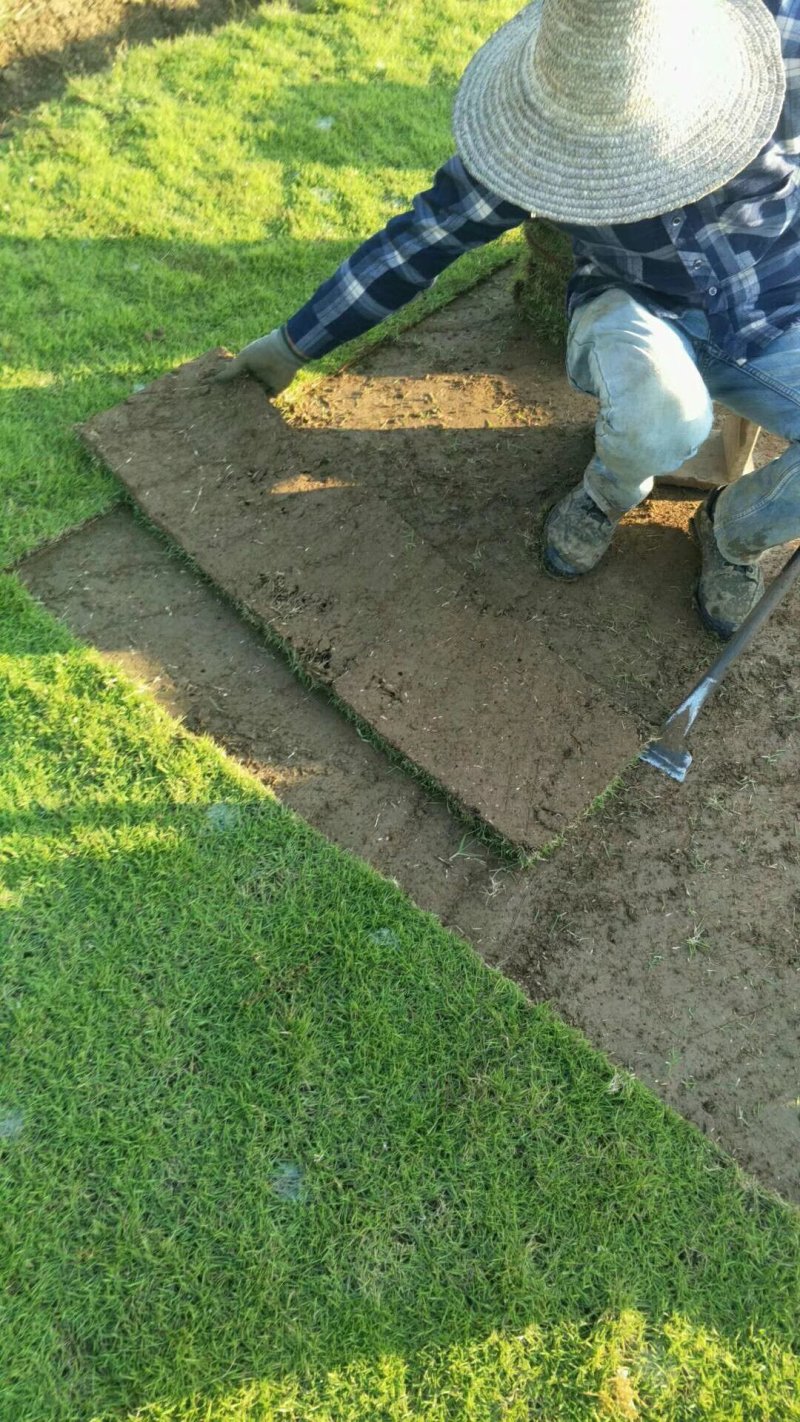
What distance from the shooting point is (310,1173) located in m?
2.02

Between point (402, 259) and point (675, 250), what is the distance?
688 mm

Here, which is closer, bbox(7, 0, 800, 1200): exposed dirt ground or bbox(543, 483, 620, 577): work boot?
bbox(7, 0, 800, 1200): exposed dirt ground

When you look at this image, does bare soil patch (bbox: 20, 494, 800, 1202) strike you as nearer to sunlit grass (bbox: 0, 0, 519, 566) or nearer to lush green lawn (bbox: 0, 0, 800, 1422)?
lush green lawn (bbox: 0, 0, 800, 1422)

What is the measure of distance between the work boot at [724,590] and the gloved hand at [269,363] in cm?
133

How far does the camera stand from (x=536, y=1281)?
1946mm

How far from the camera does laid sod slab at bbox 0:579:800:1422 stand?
1844 millimetres

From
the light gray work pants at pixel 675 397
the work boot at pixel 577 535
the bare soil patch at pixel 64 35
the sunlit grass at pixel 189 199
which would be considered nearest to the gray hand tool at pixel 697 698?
the light gray work pants at pixel 675 397

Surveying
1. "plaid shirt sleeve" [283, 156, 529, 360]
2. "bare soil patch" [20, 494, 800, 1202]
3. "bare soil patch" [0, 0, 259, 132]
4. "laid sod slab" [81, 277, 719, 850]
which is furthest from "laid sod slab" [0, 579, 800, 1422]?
"bare soil patch" [0, 0, 259, 132]

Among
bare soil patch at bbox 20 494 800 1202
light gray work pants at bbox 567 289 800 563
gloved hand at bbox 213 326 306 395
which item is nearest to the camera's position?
bare soil patch at bbox 20 494 800 1202

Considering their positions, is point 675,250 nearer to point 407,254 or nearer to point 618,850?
point 407,254

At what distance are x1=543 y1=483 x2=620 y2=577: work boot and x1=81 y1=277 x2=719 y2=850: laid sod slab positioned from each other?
0.22 ft

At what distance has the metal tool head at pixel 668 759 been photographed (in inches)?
105

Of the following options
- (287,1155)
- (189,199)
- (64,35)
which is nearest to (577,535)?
(287,1155)

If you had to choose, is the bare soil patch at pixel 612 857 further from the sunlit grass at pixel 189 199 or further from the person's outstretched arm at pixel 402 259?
the person's outstretched arm at pixel 402 259
